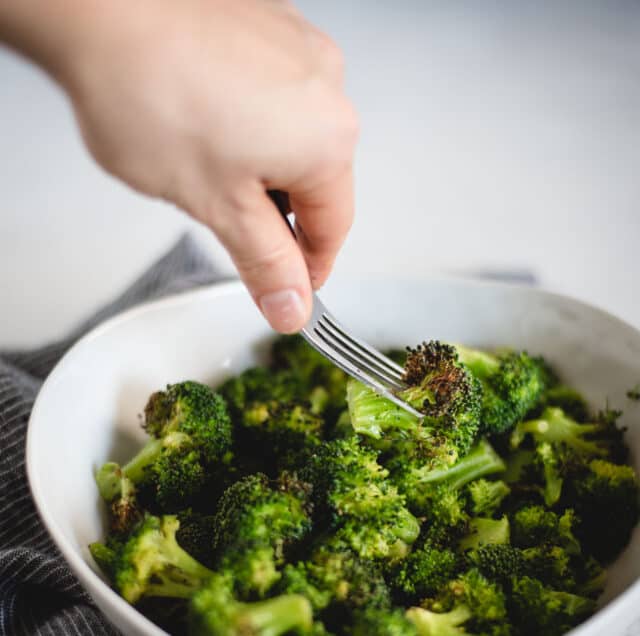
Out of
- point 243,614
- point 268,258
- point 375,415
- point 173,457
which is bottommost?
point 173,457

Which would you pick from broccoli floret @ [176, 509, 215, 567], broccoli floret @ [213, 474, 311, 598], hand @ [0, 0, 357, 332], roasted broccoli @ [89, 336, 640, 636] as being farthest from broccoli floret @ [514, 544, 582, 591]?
hand @ [0, 0, 357, 332]

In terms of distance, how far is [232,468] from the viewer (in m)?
1.54

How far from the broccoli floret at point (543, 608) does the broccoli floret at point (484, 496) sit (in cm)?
20

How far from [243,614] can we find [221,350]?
2.92 feet

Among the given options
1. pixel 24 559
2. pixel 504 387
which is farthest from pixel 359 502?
pixel 24 559

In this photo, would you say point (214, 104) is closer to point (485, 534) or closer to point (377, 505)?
point (377, 505)

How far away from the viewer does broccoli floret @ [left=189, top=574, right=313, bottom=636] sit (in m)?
1.02

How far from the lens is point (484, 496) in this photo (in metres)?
1.46

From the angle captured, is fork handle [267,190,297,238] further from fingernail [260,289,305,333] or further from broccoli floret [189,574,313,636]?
broccoli floret [189,574,313,636]

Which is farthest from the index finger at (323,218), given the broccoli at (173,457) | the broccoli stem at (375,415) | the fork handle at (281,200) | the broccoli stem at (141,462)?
the broccoli stem at (141,462)

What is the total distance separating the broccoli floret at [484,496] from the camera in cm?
146

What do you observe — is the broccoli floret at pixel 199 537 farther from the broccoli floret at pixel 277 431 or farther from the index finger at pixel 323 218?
the index finger at pixel 323 218

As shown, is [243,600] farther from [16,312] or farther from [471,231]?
[471,231]

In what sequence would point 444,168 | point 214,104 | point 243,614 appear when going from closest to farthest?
point 214,104
point 243,614
point 444,168
